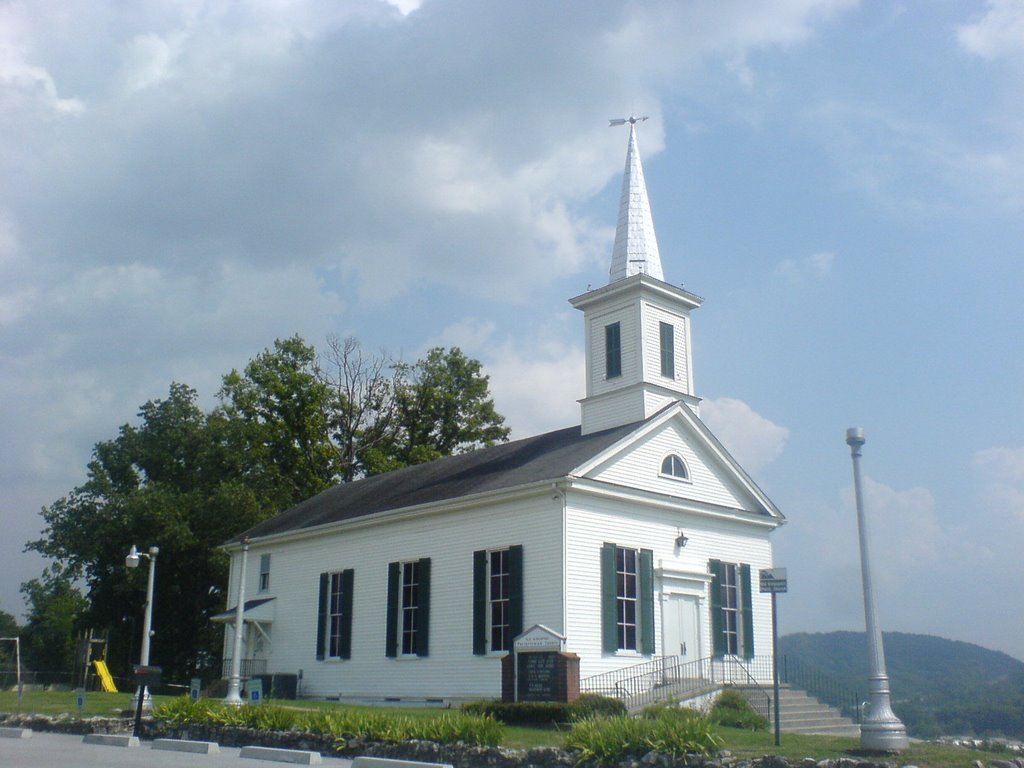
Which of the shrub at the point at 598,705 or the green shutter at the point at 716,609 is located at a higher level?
the green shutter at the point at 716,609

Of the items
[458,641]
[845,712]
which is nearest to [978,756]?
[845,712]

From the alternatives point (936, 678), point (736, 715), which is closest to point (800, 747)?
point (736, 715)

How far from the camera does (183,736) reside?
20047mm

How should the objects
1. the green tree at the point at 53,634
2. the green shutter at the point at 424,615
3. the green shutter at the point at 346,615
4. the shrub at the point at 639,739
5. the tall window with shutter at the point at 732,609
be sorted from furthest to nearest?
the green tree at the point at 53,634
the green shutter at the point at 346,615
the tall window with shutter at the point at 732,609
the green shutter at the point at 424,615
the shrub at the point at 639,739

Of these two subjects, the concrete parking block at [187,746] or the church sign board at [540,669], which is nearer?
the concrete parking block at [187,746]

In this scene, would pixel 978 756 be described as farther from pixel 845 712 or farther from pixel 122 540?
pixel 122 540

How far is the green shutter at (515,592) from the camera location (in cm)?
2389

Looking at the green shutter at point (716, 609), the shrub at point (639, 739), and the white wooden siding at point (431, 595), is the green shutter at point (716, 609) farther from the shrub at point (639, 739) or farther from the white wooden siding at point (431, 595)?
the shrub at point (639, 739)

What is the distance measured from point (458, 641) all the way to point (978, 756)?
14.0 metres

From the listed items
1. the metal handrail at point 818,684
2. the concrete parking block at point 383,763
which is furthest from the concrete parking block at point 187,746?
the metal handrail at point 818,684

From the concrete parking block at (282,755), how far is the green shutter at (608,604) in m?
8.86

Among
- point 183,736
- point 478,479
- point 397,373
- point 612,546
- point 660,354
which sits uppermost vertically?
point 397,373

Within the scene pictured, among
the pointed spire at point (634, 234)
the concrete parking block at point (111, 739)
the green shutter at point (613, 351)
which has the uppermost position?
the pointed spire at point (634, 234)

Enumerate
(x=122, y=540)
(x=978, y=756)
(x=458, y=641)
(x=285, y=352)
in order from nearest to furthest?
(x=978, y=756)
(x=458, y=641)
(x=122, y=540)
(x=285, y=352)
